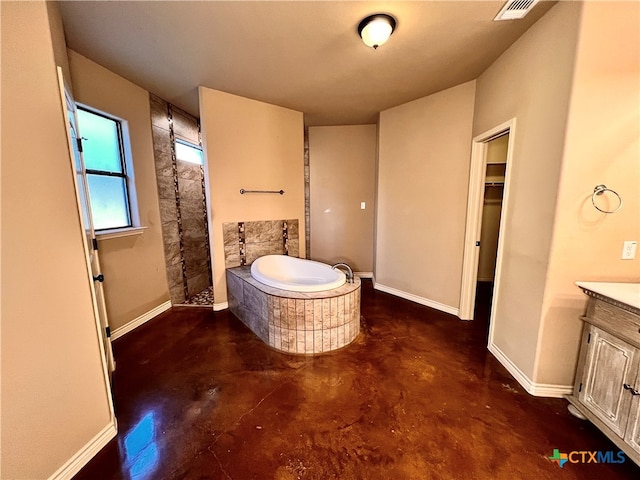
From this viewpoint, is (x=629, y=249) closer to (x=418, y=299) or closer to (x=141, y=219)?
(x=418, y=299)

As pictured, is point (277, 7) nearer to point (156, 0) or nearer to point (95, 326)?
point (156, 0)

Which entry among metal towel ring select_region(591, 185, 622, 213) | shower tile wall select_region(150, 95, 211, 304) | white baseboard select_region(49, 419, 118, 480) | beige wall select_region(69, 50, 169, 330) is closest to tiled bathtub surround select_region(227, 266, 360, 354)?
white baseboard select_region(49, 419, 118, 480)

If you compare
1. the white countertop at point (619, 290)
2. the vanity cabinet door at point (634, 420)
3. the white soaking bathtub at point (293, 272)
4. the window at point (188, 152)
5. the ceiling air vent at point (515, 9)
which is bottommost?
the vanity cabinet door at point (634, 420)

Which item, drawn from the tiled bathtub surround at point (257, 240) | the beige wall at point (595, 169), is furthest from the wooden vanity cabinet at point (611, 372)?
the tiled bathtub surround at point (257, 240)

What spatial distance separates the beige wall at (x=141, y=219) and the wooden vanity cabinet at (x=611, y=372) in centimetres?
371

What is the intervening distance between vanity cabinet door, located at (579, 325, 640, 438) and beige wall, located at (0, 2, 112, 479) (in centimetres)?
279

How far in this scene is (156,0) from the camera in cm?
149

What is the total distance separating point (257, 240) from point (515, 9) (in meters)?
3.04

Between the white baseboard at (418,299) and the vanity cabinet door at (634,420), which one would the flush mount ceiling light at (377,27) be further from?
the white baseboard at (418,299)

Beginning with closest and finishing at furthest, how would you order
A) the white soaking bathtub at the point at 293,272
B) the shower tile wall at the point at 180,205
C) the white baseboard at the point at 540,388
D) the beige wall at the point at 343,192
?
the white baseboard at the point at 540,388 < the white soaking bathtub at the point at 293,272 < the shower tile wall at the point at 180,205 < the beige wall at the point at 343,192

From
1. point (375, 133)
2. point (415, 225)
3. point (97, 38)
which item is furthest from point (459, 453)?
point (375, 133)

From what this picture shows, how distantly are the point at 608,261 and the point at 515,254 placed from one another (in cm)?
48

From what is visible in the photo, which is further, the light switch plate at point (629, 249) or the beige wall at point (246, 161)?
the beige wall at point (246, 161)

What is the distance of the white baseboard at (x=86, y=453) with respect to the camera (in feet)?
4.02
